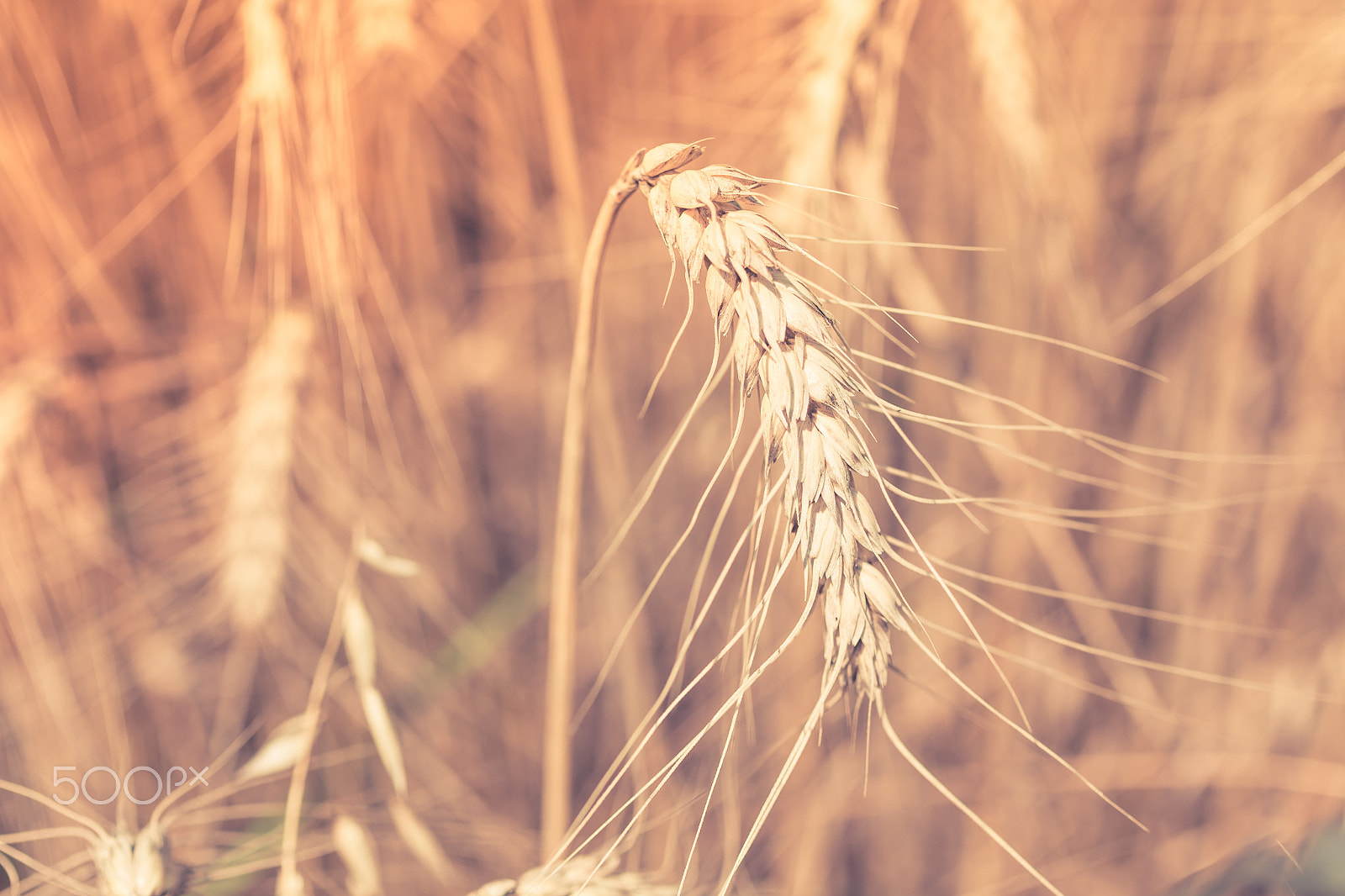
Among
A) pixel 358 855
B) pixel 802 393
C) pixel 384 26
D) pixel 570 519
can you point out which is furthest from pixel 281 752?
pixel 384 26

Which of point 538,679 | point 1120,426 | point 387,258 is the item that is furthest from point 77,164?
point 1120,426

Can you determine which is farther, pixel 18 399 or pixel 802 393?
pixel 18 399

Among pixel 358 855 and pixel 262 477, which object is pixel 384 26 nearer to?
pixel 262 477

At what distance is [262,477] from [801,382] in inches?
24.1

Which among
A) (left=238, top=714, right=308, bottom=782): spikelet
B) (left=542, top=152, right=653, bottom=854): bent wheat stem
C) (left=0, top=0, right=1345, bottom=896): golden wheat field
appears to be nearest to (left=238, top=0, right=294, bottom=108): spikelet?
(left=0, top=0, right=1345, bottom=896): golden wheat field

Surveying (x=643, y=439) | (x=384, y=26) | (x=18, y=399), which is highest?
(x=384, y=26)

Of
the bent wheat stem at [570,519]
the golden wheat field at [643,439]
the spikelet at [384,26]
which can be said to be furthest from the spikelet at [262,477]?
the bent wheat stem at [570,519]

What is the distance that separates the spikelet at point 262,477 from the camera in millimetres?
671

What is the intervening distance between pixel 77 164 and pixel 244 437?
40 centimetres

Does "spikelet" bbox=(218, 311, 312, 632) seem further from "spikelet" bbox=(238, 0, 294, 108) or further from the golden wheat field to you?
"spikelet" bbox=(238, 0, 294, 108)

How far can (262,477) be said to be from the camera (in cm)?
68

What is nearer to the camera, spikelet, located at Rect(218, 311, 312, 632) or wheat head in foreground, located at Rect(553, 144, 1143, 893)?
wheat head in foreground, located at Rect(553, 144, 1143, 893)

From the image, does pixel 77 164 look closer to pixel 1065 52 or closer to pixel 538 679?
pixel 538 679

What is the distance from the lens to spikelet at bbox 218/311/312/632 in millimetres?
671
